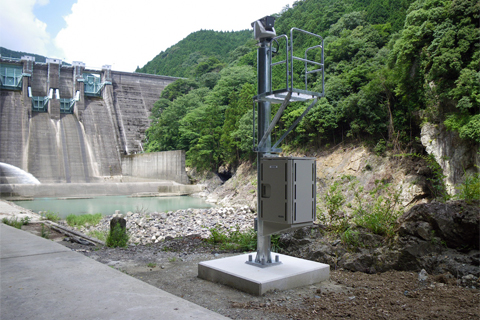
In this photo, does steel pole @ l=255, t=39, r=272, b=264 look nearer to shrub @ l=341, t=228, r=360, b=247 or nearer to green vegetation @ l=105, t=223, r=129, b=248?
shrub @ l=341, t=228, r=360, b=247

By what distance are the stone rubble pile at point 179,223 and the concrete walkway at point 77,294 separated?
24.8 ft

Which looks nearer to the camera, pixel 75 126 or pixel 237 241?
pixel 237 241

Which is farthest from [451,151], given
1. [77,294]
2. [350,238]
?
[77,294]

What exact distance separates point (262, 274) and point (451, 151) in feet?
49.5

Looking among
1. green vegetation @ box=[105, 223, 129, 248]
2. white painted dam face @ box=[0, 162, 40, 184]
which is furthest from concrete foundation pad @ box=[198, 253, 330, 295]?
white painted dam face @ box=[0, 162, 40, 184]

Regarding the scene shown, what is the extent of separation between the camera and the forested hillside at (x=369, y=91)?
1491 cm

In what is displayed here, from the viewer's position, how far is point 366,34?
92.2ft

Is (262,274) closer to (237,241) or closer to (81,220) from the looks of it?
Result: (237,241)

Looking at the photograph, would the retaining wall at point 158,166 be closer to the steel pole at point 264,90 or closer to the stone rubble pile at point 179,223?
the stone rubble pile at point 179,223

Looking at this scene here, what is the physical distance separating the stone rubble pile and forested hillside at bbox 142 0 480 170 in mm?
9607

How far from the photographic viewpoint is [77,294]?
2.84 m

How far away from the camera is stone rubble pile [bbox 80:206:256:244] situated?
12727mm

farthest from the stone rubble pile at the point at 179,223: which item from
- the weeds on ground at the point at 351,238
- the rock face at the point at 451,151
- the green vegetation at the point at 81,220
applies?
the rock face at the point at 451,151

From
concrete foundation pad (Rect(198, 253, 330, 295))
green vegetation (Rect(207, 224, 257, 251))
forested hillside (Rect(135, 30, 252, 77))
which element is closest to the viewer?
concrete foundation pad (Rect(198, 253, 330, 295))
